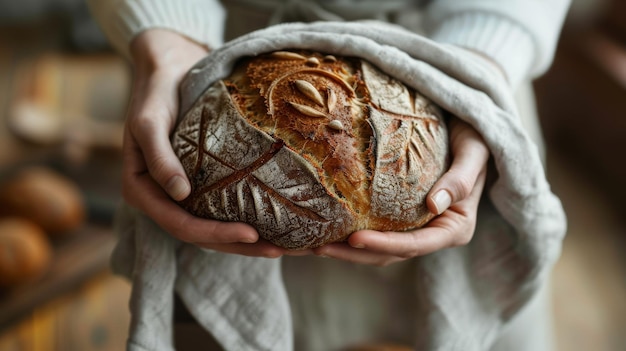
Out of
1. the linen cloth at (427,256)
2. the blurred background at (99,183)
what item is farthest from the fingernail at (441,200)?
the blurred background at (99,183)

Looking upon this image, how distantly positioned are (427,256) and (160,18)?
0.51 metres

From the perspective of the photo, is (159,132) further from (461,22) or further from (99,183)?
(99,183)

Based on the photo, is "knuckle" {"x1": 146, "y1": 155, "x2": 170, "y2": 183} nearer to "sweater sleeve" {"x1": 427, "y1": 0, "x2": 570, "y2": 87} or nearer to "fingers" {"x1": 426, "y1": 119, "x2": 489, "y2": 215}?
"fingers" {"x1": 426, "y1": 119, "x2": 489, "y2": 215}

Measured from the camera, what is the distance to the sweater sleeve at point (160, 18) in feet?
3.12

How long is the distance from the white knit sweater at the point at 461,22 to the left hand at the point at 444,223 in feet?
0.58

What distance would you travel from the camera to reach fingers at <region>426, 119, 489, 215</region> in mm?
736

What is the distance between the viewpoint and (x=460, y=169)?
754 millimetres

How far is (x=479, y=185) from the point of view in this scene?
821 millimetres

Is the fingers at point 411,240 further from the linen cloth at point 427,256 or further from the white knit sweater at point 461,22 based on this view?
the white knit sweater at point 461,22

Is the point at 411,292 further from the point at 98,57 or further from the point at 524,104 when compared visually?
the point at 98,57

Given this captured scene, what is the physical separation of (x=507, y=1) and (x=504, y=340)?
51cm

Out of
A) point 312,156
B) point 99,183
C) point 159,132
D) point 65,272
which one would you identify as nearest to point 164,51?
point 159,132

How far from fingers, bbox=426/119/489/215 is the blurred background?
46.4 inches

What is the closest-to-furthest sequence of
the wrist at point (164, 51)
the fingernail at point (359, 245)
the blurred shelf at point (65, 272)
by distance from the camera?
1. the fingernail at point (359, 245)
2. the wrist at point (164, 51)
3. the blurred shelf at point (65, 272)
